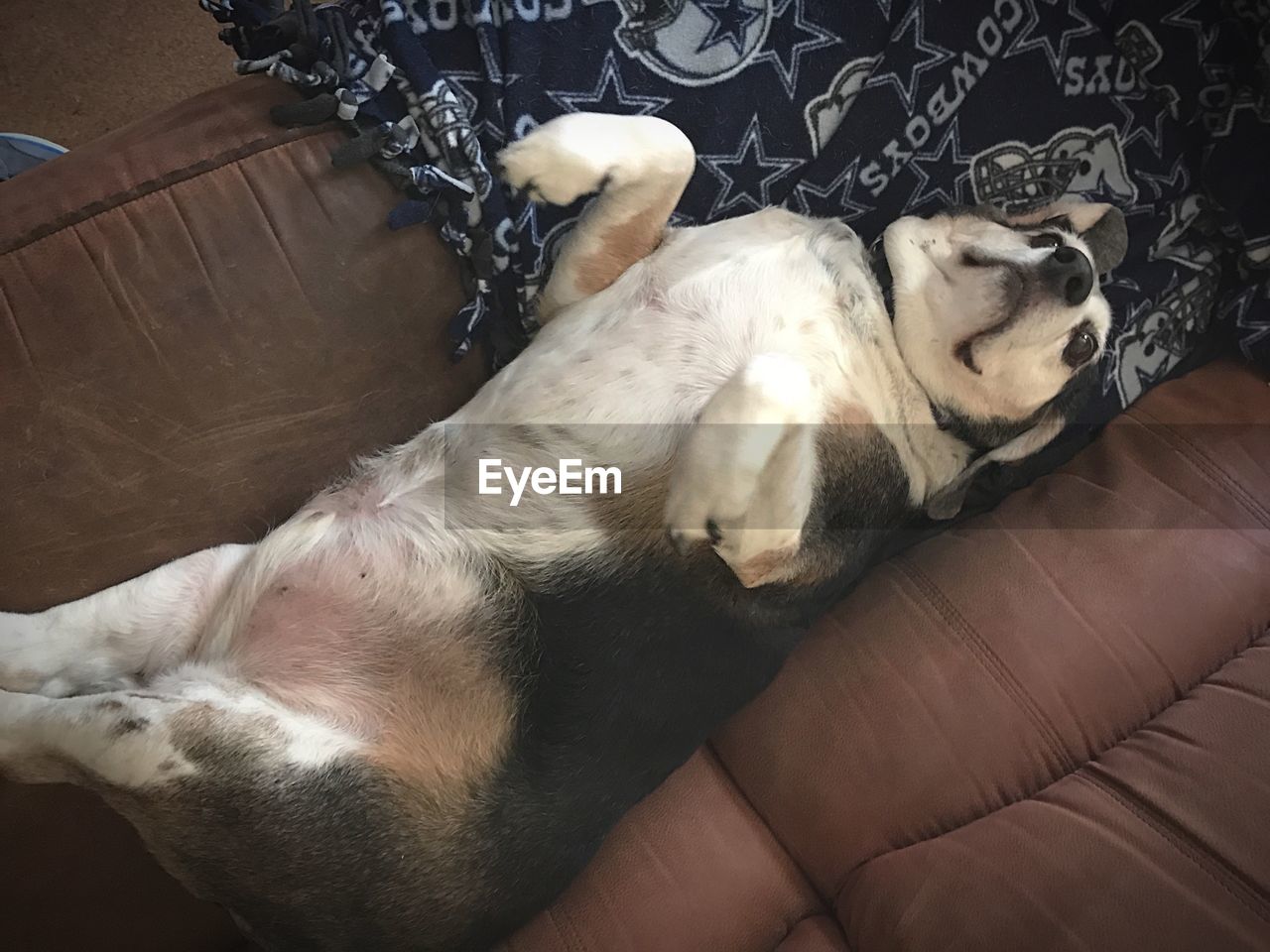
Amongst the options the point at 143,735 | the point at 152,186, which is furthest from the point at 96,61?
the point at 143,735

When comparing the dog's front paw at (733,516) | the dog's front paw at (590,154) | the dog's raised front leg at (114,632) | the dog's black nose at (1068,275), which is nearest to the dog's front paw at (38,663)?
the dog's raised front leg at (114,632)

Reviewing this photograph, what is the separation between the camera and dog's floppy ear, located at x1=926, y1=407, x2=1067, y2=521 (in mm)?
1770

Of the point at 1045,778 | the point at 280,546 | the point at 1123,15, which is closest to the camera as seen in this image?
the point at 280,546

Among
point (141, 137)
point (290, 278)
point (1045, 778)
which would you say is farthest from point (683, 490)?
point (141, 137)

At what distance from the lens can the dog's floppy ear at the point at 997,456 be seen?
1770mm

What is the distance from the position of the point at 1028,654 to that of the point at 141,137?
6.34 feet

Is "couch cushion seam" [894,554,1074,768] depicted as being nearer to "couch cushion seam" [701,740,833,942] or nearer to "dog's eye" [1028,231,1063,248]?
"couch cushion seam" [701,740,833,942]

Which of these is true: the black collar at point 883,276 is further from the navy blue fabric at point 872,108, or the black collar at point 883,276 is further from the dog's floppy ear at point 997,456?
the dog's floppy ear at point 997,456

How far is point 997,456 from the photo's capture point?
5.86 feet

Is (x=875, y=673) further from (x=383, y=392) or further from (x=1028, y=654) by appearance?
(x=383, y=392)

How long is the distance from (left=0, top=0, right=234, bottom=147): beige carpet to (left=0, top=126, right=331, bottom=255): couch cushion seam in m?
1.08

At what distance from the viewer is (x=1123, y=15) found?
187 cm

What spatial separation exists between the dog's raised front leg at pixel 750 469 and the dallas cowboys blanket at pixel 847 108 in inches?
22.0

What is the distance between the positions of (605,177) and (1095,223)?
979mm
